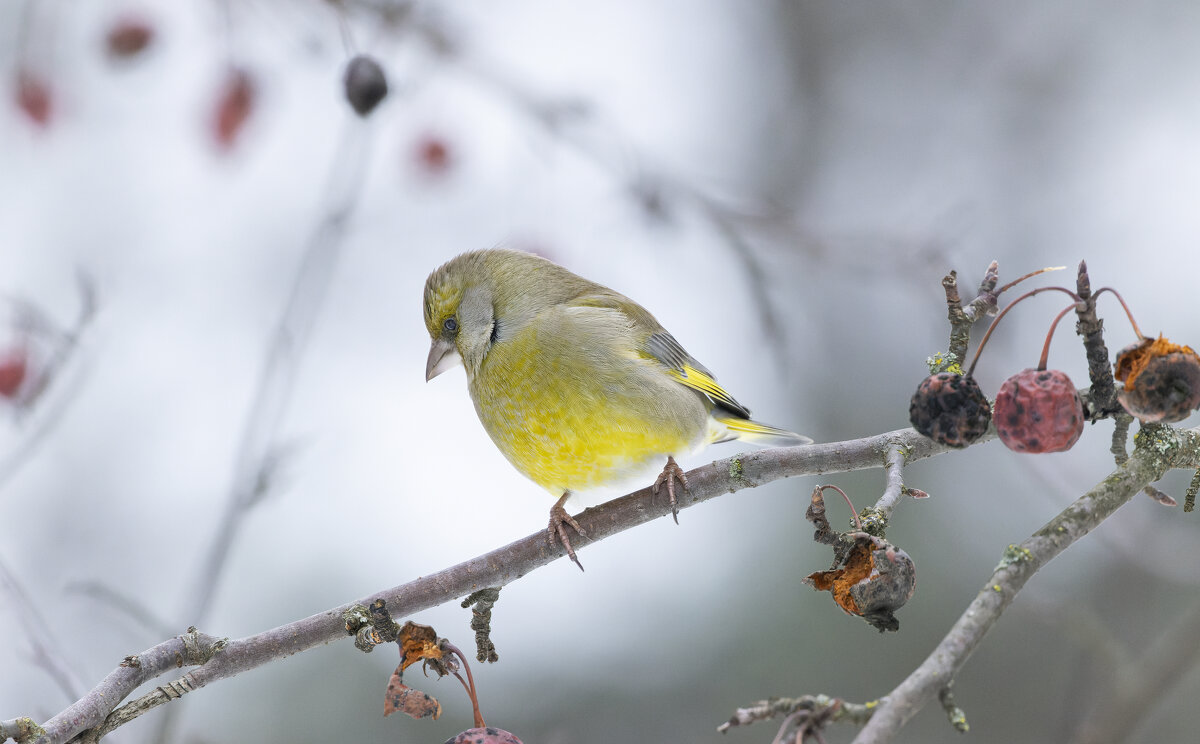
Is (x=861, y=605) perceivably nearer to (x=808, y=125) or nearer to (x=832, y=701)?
(x=832, y=701)

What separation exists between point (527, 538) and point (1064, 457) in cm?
166

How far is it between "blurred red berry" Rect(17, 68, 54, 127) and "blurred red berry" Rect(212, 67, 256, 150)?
2.03ft

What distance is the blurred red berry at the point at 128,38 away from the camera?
353cm

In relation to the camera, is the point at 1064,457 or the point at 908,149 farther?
the point at 908,149

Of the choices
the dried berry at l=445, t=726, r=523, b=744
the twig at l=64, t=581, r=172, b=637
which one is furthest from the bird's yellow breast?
the dried berry at l=445, t=726, r=523, b=744

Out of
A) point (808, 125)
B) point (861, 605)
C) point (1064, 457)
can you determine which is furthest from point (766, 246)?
point (808, 125)

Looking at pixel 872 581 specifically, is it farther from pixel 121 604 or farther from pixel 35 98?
pixel 35 98

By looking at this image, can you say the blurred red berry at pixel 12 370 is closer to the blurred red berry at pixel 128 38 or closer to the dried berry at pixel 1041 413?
the blurred red berry at pixel 128 38

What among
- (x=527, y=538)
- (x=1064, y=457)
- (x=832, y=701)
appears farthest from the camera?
(x=1064, y=457)

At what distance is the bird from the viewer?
2.85m

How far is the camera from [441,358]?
325 centimetres

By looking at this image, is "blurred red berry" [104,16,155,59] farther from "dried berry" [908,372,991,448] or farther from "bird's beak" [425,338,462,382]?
"dried berry" [908,372,991,448]

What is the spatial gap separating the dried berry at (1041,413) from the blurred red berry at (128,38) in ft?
10.9

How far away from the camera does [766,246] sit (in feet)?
12.2
